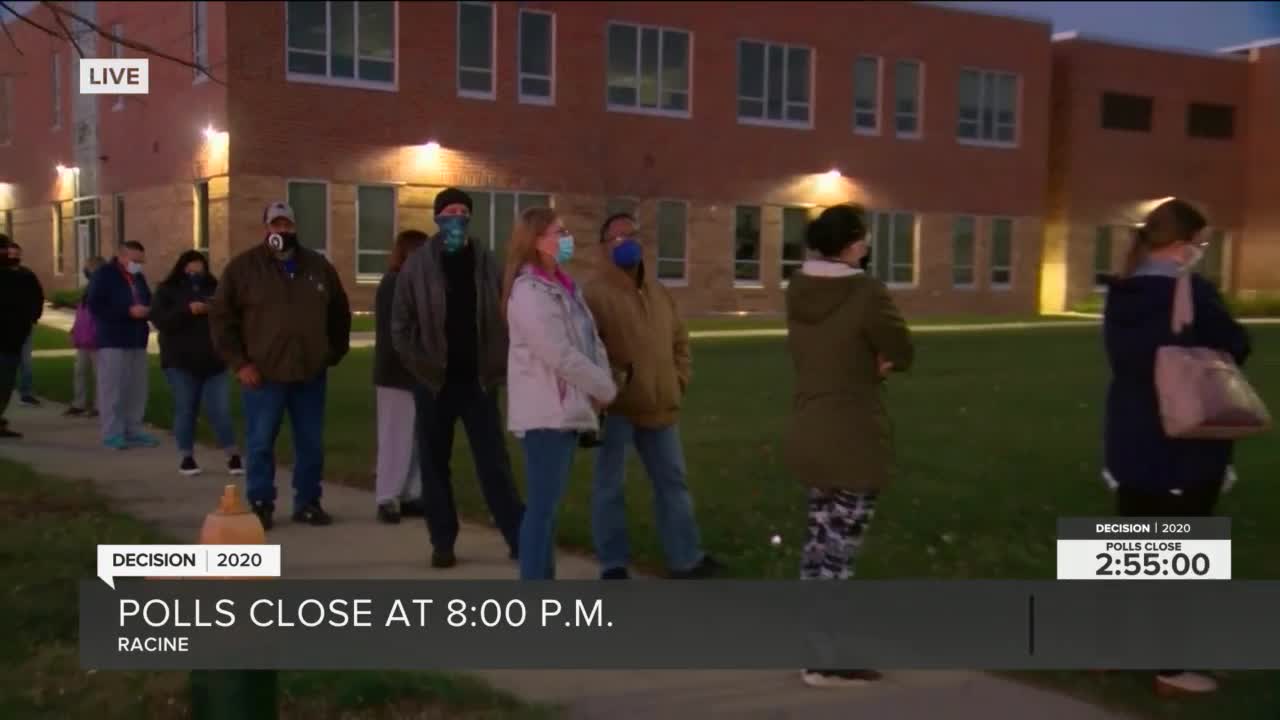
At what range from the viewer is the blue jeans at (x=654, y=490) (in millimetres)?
5777

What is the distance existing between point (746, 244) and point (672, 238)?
2.18m

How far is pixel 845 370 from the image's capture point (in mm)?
4414

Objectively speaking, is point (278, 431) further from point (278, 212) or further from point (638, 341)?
point (638, 341)

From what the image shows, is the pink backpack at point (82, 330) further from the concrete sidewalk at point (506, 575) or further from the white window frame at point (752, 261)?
the white window frame at point (752, 261)

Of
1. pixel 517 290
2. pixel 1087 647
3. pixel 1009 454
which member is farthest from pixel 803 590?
pixel 1009 454

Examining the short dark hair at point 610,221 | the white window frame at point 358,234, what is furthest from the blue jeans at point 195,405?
the white window frame at point 358,234

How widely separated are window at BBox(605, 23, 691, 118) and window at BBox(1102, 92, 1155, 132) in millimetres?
14154

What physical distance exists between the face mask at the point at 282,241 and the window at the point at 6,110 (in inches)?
56.1

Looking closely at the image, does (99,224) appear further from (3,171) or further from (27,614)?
(27,614)

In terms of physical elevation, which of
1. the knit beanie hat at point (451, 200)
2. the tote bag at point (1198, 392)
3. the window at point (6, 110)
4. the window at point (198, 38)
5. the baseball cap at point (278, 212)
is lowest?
the tote bag at point (1198, 392)

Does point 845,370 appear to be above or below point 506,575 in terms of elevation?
above

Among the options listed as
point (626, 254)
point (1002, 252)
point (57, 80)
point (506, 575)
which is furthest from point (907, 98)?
point (57, 80)

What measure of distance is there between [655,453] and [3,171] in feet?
9.75

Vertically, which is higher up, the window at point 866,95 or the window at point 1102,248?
the window at point 866,95
